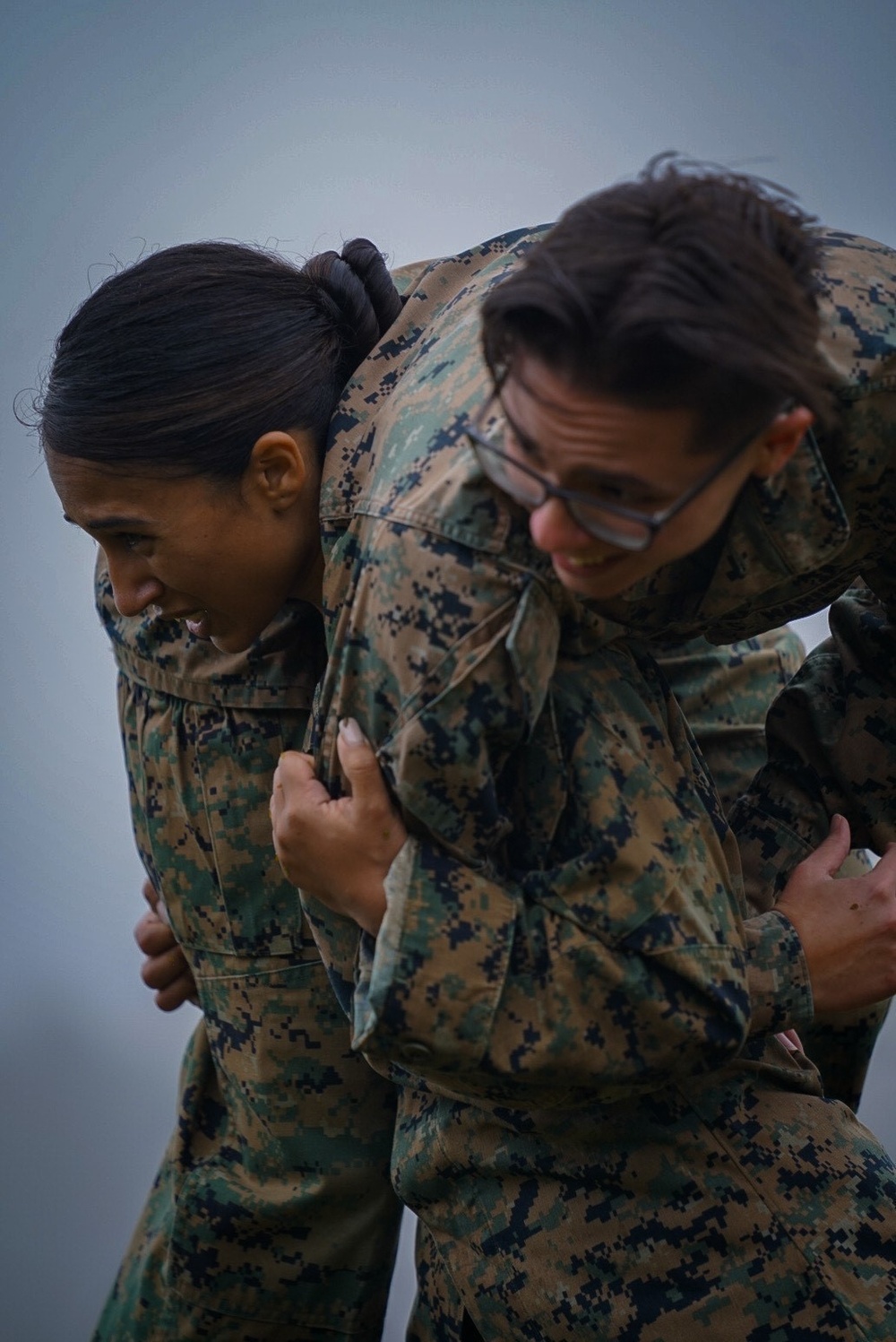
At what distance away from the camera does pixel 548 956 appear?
1.17 metres

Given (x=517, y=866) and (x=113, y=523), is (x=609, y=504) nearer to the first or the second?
(x=517, y=866)

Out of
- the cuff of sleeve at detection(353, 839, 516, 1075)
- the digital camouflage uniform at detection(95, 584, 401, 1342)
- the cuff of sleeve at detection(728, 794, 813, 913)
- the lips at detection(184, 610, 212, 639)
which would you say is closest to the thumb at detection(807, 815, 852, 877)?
the cuff of sleeve at detection(728, 794, 813, 913)

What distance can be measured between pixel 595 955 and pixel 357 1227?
2.18 feet

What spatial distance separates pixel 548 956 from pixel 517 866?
8 cm

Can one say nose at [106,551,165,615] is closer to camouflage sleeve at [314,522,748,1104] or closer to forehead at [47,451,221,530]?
forehead at [47,451,221,530]

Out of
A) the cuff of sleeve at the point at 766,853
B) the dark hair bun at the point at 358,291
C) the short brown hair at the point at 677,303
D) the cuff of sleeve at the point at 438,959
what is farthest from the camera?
the cuff of sleeve at the point at 766,853

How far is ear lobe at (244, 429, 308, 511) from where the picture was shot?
4.25ft

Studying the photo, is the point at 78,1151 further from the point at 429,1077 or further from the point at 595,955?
the point at 595,955

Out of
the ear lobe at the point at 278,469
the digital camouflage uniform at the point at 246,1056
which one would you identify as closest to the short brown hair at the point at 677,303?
the ear lobe at the point at 278,469

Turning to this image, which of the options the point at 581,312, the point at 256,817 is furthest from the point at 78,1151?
the point at 581,312

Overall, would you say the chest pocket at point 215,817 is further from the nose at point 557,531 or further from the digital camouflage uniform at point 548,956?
the nose at point 557,531

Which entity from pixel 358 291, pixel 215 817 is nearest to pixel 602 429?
pixel 358 291

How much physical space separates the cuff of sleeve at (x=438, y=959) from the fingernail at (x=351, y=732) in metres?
0.09

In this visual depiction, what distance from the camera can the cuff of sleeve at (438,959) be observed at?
1145 millimetres
